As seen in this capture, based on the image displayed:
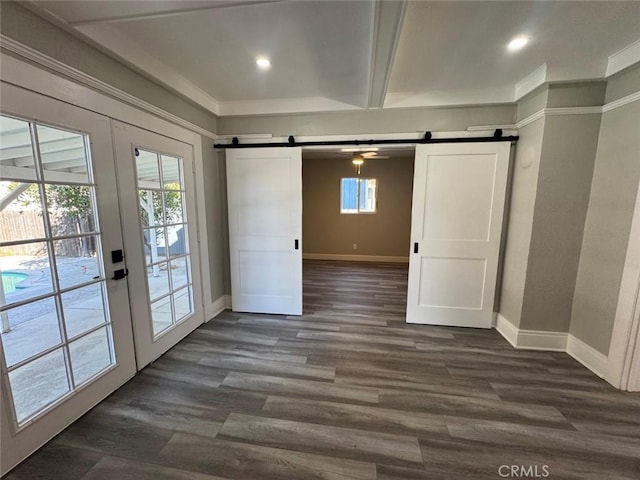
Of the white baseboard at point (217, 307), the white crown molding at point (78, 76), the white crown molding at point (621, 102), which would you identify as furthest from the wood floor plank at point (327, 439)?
the white crown molding at point (621, 102)

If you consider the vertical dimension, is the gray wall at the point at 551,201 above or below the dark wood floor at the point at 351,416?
above

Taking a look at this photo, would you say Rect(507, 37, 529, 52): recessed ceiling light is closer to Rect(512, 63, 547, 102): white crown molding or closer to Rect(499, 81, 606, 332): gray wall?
Rect(512, 63, 547, 102): white crown molding

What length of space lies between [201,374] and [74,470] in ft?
2.88

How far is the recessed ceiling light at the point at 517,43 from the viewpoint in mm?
1872

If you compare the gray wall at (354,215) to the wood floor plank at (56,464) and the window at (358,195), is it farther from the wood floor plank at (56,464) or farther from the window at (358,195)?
the wood floor plank at (56,464)

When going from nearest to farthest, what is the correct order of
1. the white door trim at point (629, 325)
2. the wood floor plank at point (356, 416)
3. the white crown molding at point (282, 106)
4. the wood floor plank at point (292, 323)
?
the wood floor plank at point (356, 416) < the white door trim at point (629, 325) < the white crown molding at point (282, 106) < the wood floor plank at point (292, 323)

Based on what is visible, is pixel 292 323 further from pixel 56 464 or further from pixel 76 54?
pixel 76 54

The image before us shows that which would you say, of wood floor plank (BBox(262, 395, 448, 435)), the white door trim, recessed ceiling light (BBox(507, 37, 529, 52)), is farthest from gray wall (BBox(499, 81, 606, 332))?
wood floor plank (BBox(262, 395, 448, 435))

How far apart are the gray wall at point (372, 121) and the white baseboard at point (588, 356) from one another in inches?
89.4

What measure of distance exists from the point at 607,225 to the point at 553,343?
47.8 inches

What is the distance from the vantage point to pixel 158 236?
8.05 feet

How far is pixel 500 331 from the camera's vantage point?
2.97 metres

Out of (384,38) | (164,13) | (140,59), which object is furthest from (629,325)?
(140,59)

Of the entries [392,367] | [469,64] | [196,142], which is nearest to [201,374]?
[392,367]
